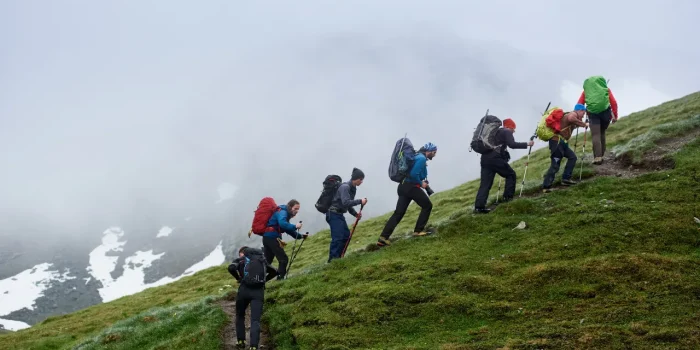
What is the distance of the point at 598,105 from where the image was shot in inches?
853

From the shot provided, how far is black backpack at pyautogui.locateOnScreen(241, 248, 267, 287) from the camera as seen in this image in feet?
48.7

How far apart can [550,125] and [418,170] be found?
566cm

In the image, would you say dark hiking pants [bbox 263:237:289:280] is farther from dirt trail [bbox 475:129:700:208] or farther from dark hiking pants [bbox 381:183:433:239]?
dirt trail [bbox 475:129:700:208]

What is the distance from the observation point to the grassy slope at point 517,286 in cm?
1171

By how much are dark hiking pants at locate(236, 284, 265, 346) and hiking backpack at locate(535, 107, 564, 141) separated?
1225 cm

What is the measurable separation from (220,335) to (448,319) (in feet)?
24.9

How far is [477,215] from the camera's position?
20406 mm

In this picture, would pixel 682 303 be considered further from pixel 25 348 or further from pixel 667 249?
pixel 25 348

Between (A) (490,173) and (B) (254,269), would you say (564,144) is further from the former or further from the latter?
→ (B) (254,269)

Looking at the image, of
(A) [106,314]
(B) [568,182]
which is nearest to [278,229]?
(B) [568,182]

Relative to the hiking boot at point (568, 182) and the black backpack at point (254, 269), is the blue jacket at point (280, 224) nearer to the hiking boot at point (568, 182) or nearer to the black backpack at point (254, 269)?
the black backpack at point (254, 269)

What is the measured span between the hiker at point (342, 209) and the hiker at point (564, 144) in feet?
24.5

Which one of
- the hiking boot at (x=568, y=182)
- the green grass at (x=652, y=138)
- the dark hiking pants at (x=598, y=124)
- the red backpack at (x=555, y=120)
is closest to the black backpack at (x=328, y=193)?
the red backpack at (x=555, y=120)

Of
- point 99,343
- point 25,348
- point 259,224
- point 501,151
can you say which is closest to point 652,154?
point 501,151
